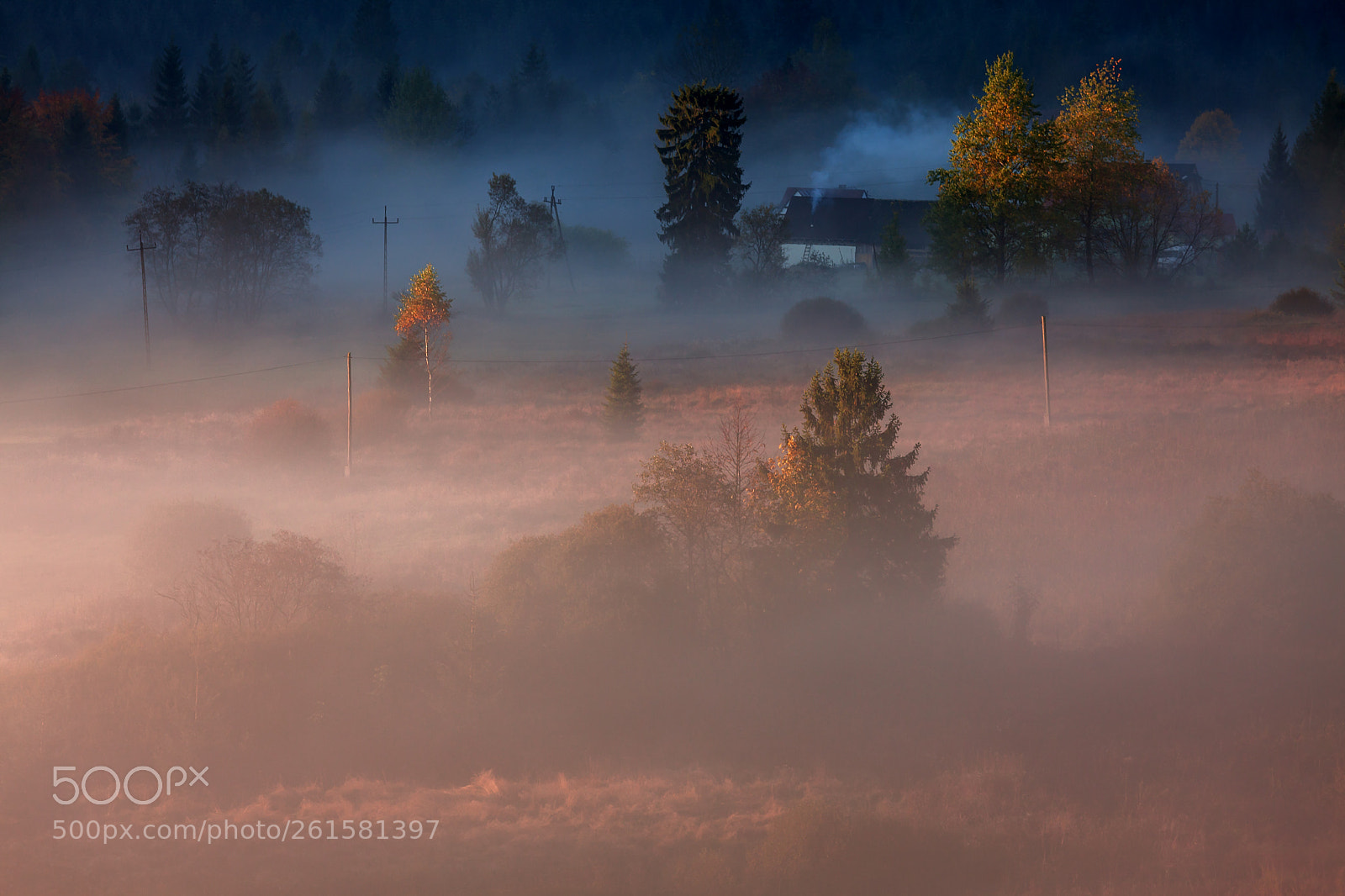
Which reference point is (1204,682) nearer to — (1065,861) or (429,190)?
(1065,861)

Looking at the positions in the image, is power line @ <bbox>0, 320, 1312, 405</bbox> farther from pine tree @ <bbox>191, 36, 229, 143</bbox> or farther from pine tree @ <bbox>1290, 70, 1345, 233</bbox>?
pine tree @ <bbox>191, 36, 229, 143</bbox>

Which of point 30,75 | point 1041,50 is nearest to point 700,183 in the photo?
point 1041,50

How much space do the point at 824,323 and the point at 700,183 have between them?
708 inches

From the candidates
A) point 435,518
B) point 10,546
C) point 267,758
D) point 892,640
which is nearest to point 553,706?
point 267,758

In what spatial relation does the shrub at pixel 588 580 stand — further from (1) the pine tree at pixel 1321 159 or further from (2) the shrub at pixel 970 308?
(1) the pine tree at pixel 1321 159

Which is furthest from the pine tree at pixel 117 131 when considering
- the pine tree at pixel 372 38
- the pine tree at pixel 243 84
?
the pine tree at pixel 372 38

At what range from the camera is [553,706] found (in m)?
21.4

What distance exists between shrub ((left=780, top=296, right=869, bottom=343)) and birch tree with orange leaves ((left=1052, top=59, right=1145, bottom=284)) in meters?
14.1

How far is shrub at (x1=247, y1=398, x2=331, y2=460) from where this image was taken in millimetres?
40844

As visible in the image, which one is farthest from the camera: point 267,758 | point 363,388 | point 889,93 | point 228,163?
point 889,93

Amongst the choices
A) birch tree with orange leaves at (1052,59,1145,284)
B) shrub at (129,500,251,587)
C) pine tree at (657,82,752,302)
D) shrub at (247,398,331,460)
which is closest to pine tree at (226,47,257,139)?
pine tree at (657,82,752,302)

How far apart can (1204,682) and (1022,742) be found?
5073 mm

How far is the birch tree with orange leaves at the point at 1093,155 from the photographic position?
62688 millimetres

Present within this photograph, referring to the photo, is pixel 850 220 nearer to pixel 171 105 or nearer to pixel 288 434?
pixel 288 434
